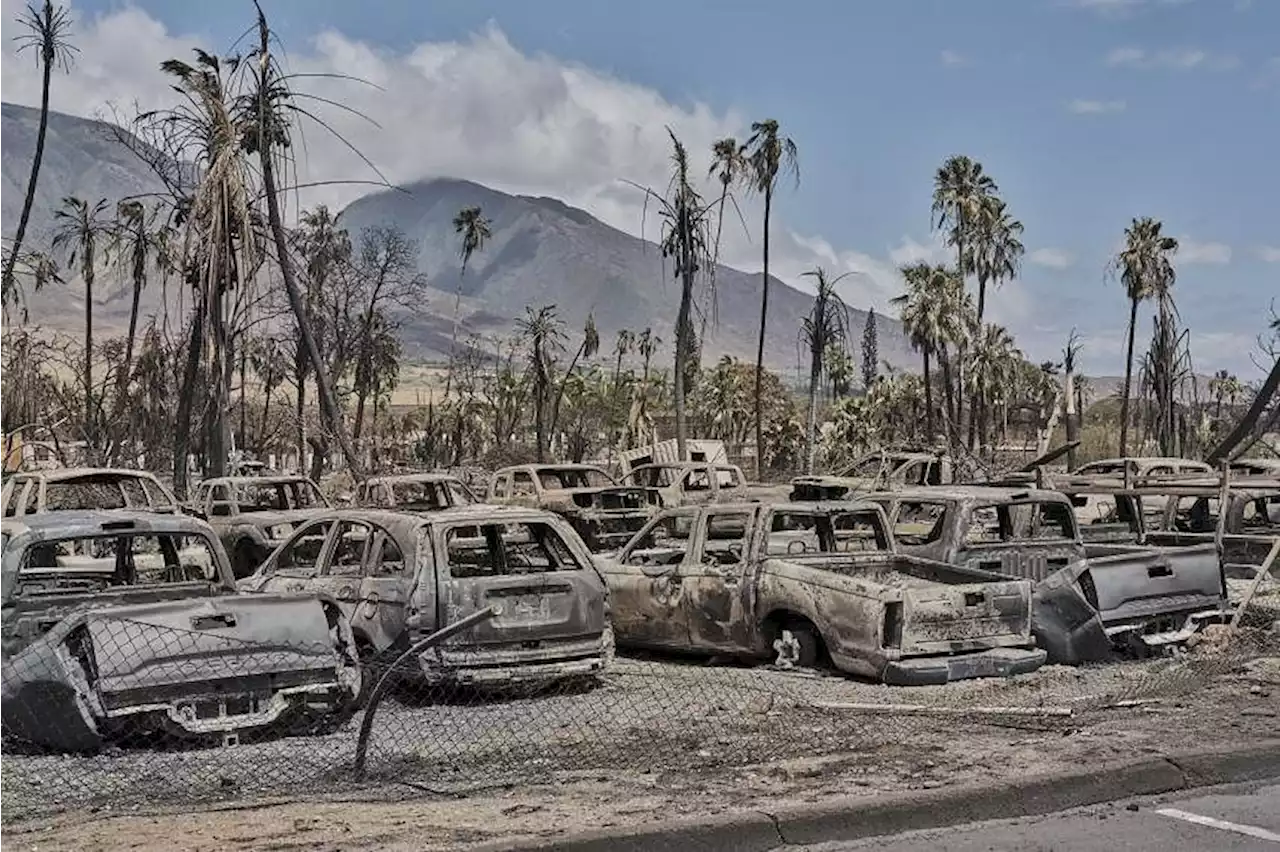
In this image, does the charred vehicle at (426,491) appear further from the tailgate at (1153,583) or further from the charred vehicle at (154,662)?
the charred vehicle at (154,662)

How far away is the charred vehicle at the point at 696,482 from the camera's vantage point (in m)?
21.6

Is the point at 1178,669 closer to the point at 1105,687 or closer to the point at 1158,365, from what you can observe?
the point at 1105,687

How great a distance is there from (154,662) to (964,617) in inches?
228

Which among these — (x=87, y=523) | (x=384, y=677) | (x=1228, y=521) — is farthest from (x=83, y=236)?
(x=384, y=677)

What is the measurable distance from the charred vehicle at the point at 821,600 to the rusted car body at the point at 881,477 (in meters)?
5.42

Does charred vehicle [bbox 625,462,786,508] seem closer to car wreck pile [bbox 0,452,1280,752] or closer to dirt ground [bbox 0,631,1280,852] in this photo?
car wreck pile [bbox 0,452,1280,752]

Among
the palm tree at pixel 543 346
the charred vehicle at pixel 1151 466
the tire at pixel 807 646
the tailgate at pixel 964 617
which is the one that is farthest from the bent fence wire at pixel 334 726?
the palm tree at pixel 543 346

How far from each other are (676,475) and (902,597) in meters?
14.0

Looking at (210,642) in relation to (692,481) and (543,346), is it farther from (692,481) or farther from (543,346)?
(543,346)

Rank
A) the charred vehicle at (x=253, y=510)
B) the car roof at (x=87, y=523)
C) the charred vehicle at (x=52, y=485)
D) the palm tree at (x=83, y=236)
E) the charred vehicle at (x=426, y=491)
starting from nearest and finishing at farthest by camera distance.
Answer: the car roof at (x=87, y=523) → the charred vehicle at (x=253, y=510) → the charred vehicle at (x=52, y=485) → the charred vehicle at (x=426, y=491) → the palm tree at (x=83, y=236)

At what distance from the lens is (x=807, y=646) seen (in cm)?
1127

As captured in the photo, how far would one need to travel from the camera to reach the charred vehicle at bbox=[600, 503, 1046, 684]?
34.7 ft

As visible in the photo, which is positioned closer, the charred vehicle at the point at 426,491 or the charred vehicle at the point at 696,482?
the charred vehicle at the point at 426,491

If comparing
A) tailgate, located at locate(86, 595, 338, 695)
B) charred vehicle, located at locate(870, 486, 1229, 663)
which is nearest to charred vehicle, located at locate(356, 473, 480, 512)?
charred vehicle, located at locate(870, 486, 1229, 663)
